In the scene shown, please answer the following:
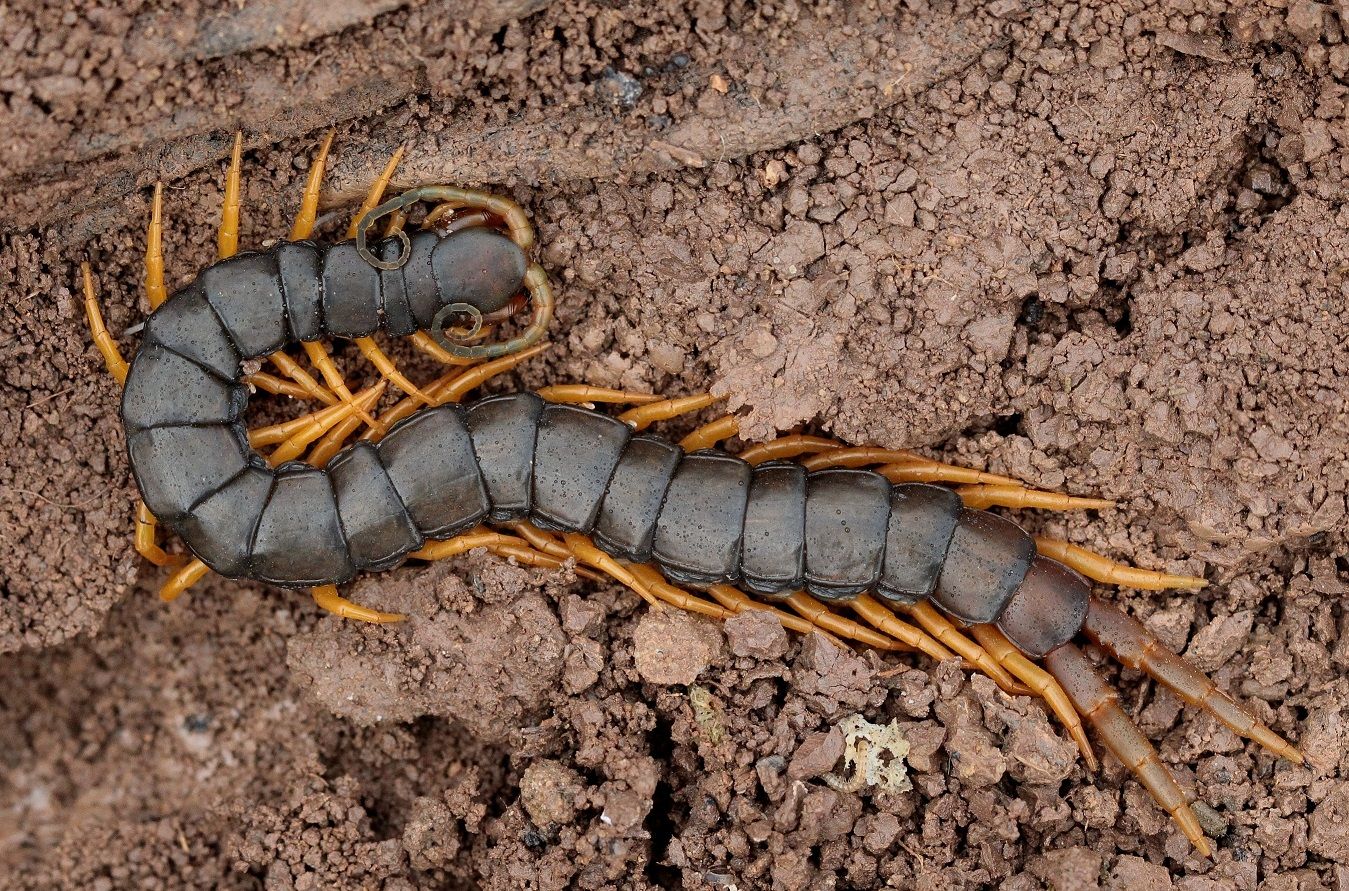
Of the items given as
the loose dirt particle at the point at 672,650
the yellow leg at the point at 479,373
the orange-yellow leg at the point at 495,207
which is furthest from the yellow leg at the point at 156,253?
the loose dirt particle at the point at 672,650

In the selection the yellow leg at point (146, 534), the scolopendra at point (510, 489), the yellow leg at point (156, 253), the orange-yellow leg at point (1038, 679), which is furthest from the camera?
the yellow leg at point (146, 534)

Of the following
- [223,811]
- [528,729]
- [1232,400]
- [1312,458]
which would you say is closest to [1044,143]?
[1232,400]

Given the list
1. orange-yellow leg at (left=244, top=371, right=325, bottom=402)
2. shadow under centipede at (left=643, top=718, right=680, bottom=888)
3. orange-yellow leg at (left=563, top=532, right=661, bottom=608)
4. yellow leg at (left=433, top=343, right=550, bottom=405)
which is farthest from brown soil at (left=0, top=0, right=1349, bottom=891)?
orange-yellow leg at (left=244, top=371, right=325, bottom=402)

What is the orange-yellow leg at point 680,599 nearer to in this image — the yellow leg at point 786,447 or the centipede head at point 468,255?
the yellow leg at point 786,447

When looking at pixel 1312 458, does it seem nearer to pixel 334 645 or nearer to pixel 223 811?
pixel 334 645

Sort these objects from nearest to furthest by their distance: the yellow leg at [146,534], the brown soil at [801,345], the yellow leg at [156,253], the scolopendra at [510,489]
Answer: the brown soil at [801,345], the yellow leg at [156,253], the scolopendra at [510,489], the yellow leg at [146,534]

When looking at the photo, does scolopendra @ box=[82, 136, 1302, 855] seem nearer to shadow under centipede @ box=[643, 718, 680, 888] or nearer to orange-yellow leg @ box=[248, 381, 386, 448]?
orange-yellow leg @ box=[248, 381, 386, 448]

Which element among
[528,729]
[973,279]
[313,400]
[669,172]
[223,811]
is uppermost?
[669,172]

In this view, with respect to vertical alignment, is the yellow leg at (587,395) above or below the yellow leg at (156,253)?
below
